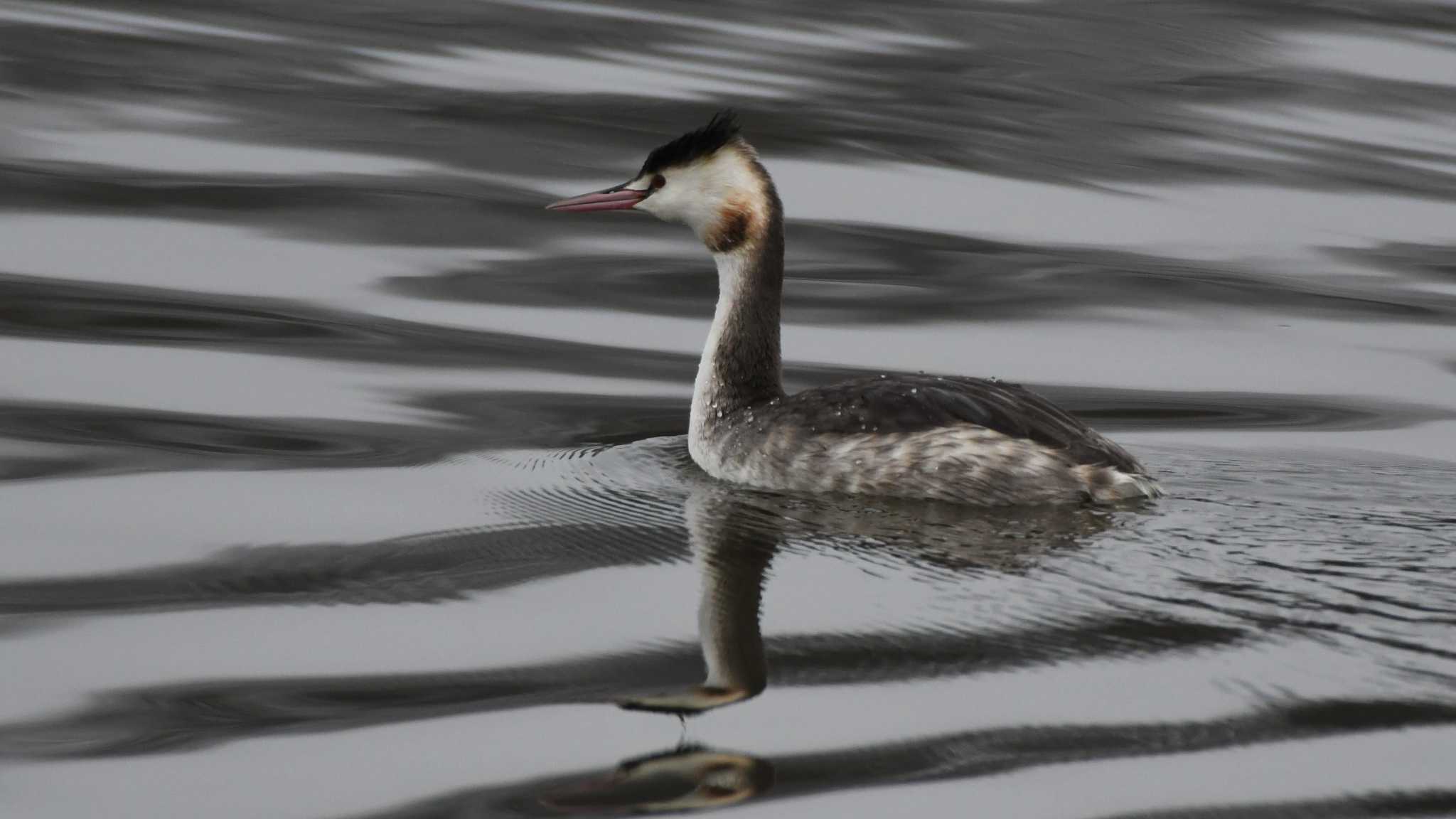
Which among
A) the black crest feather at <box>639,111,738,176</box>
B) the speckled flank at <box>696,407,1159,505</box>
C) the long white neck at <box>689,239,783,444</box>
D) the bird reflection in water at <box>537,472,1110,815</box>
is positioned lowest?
the bird reflection in water at <box>537,472,1110,815</box>

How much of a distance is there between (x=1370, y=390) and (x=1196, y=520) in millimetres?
2504

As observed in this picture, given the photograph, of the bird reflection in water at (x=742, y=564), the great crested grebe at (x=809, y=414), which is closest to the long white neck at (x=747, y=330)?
the great crested grebe at (x=809, y=414)

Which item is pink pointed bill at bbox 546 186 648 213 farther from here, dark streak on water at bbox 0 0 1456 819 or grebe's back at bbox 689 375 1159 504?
grebe's back at bbox 689 375 1159 504

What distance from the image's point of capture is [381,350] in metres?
8.80

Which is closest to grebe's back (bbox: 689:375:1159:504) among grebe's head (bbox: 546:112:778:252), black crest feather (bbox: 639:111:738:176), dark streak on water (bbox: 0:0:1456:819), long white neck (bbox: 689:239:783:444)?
dark streak on water (bbox: 0:0:1456:819)

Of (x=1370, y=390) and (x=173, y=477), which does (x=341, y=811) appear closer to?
(x=173, y=477)

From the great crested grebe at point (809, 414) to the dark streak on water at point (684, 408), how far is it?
0.15 m

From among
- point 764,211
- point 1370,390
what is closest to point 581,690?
point 764,211

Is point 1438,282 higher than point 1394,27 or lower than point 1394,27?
lower

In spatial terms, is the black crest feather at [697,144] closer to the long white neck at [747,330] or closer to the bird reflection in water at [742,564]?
the long white neck at [747,330]

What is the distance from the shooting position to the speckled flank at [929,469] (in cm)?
685

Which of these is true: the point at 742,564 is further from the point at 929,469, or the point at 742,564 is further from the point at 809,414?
the point at 809,414

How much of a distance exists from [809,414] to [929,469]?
1.54 feet

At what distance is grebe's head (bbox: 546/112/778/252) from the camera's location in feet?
25.7
